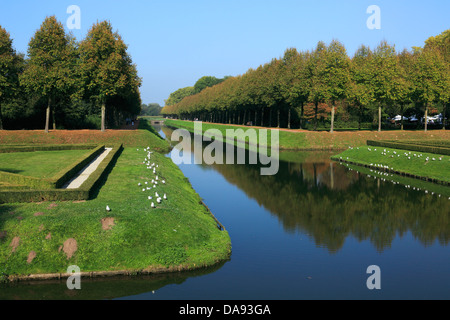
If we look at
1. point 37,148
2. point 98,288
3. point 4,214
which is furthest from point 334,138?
point 98,288

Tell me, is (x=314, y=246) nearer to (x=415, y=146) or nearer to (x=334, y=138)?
(x=415, y=146)

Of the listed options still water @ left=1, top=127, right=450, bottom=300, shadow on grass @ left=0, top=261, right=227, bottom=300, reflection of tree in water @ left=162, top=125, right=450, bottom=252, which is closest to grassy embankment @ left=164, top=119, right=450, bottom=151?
reflection of tree in water @ left=162, top=125, right=450, bottom=252

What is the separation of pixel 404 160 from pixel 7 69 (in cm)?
5350

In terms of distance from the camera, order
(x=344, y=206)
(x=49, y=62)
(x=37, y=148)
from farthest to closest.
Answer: (x=49, y=62) → (x=37, y=148) → (x=344, y=206)

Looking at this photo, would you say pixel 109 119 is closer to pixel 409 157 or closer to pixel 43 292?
pixel 409 157

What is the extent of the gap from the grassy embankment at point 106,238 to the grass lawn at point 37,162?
420 inches

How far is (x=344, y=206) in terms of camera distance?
95.1 feet

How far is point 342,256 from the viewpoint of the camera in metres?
19.4

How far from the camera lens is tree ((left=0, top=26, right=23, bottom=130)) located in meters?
59.1

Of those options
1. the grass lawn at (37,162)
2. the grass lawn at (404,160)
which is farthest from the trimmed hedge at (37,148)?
the grass lawn at (404,160)

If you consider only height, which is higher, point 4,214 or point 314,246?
point 4,214

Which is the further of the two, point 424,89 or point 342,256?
point 424,89
